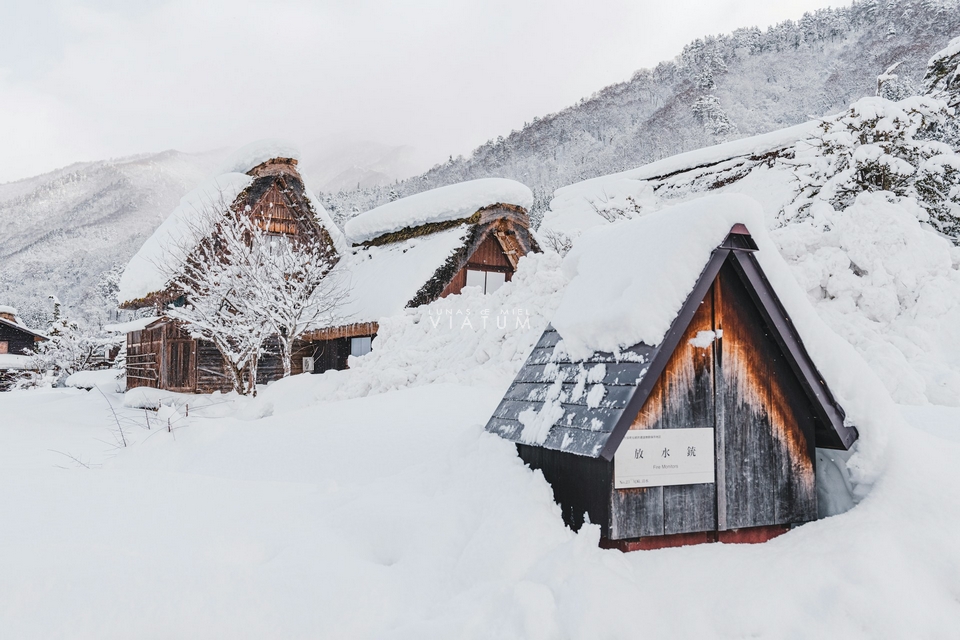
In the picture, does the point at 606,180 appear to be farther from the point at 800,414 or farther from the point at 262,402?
the point at 800,414

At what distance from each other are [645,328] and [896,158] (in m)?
9.24

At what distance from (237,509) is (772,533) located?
11.1 ft

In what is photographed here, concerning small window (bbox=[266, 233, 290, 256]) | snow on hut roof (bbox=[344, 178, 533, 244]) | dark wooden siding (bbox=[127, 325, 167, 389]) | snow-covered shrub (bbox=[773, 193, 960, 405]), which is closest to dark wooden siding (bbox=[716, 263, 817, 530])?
snow-covered shrub (bbox=[773, 193, 960, 405])

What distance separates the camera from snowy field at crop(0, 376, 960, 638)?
2.37 meters

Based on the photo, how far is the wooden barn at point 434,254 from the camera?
13.1 m

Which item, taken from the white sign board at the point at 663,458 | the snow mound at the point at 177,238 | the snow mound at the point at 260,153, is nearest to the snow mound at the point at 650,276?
the white sign board at the point at 663,458

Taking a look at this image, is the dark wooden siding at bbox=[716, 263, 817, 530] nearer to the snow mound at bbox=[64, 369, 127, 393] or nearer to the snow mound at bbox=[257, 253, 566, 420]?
the snow mound at bbox=[257, 253, 566, 420]

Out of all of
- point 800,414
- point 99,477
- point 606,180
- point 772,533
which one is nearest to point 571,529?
point 772,533

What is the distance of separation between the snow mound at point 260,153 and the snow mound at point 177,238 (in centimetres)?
45

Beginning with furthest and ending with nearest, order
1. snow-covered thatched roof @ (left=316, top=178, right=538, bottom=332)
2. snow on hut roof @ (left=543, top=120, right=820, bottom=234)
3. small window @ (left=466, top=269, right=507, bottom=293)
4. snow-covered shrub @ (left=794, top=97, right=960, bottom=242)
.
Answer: snow on hut roof @ (left=543, top=120, right=820, bottom=234) < small window @ (left=466, top=269, right=507, bottom=293) < snow-covered thatched roof @ (left=316, top=178, right=538, bottom=332) < snow-covered shrub @ (left=794, top=97, right=960, bottom=242)

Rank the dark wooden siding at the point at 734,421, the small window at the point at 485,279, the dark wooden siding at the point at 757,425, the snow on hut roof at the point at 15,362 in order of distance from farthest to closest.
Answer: the snow on hut roof at the point at 15,362 → the small window at the point at 485,279 → the dark wooden siding at the point at 757,425 → the dark wooden siding at the point at 734,421

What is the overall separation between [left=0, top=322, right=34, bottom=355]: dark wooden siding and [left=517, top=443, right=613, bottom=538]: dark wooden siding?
4468 cm

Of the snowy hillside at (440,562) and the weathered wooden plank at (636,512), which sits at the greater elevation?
the weathered wooden plank at (636,512)

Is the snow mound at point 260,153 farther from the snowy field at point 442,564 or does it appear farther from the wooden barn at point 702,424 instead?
the wooden barn at point 702,424
